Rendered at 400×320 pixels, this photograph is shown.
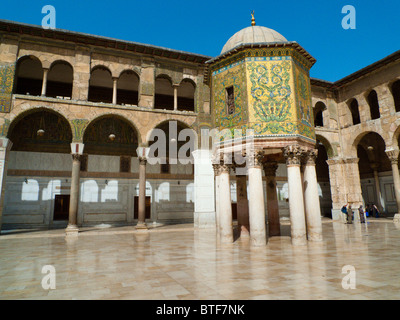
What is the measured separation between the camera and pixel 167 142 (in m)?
18.4

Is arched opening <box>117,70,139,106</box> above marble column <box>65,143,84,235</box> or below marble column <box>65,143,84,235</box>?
above

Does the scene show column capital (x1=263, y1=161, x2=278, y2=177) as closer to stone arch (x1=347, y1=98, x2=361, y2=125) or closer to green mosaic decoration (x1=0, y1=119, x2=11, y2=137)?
green mosaic decoration (x1=0, y1=119, x2=11, y2=137)

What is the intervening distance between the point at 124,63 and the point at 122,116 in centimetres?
307

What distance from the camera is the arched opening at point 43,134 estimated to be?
1597 centimetres

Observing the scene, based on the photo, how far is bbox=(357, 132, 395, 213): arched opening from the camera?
68.1ft

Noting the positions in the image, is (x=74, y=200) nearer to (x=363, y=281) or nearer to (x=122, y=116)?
(x=122, y=116)

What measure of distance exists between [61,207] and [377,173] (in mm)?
22944

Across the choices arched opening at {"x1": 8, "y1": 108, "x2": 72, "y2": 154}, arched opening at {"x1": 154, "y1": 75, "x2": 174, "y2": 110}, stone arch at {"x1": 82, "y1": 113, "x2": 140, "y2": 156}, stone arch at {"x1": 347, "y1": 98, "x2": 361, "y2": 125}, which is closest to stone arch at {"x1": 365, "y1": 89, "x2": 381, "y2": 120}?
stone arch at {"x1": 347, "y1": 98, "x2": 361, "y2": 125}

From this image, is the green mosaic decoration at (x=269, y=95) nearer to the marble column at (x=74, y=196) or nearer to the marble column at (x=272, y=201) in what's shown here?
the marble column at (x=272, y=201)

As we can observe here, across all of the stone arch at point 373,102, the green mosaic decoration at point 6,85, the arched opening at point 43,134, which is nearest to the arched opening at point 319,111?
the stone arch at point 373,102

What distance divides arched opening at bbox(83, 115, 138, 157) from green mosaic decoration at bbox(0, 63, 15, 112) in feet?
17.0

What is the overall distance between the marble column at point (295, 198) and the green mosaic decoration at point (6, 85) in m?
12.2
